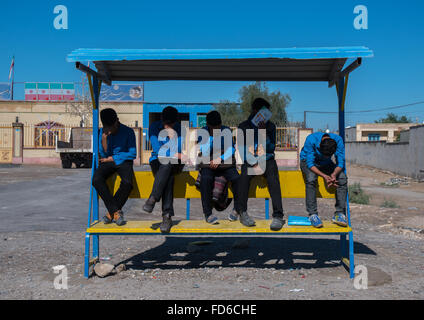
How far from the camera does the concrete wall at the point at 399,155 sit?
22.6m

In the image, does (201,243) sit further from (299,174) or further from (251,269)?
(299,174)

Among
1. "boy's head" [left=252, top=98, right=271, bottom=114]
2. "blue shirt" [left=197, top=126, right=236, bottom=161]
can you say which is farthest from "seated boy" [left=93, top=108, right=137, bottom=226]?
"boy's head" [left=252, top=98, right=271, bottom=114]

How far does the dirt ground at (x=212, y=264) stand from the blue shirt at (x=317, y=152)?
1299 millimetres

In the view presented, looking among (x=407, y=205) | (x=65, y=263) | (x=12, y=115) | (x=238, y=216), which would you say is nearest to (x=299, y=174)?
(x=238, y=216)

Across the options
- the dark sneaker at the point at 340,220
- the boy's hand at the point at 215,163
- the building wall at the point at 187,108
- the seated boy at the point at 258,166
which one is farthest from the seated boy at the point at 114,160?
the building wall at the point at 187,108

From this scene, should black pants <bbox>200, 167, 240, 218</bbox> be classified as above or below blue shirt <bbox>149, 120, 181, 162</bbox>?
below

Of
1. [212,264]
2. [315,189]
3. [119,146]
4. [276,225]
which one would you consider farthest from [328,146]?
[119,146]

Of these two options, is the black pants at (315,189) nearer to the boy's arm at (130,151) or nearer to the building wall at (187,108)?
the boy's arm at (130,151)

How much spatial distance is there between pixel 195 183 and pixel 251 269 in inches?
49.5

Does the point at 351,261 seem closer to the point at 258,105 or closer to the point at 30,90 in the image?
the point at 258,105

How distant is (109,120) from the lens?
17.0ft

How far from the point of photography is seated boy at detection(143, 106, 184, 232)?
4.95 meters

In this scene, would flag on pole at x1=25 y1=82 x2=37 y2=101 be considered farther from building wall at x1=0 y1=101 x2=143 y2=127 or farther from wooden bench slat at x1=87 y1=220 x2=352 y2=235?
wooden bench slat at x1=87 y1=220 x2=352 y2=235

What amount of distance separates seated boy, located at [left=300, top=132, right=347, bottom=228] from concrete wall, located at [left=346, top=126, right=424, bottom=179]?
18982mm
